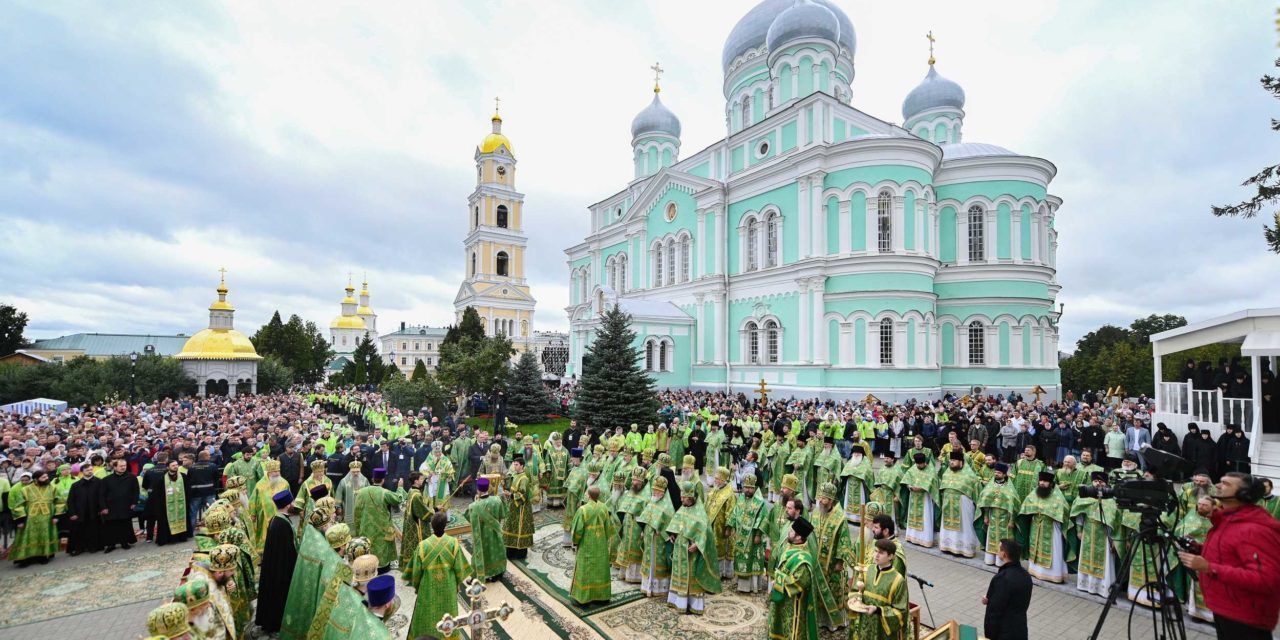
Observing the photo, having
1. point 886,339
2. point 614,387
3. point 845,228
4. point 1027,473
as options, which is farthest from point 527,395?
point 1027,473

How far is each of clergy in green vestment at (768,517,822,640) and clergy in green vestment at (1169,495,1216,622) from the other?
4366 mm

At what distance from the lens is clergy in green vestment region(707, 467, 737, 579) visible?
24.9 feet

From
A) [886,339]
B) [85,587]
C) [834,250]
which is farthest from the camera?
[834,250]

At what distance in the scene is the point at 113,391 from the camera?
2670cm

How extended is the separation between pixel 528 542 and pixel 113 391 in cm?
2938

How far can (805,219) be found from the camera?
25875mm

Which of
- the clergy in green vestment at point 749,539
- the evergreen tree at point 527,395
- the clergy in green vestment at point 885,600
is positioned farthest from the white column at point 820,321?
the clergy in green vestment at point 885,600

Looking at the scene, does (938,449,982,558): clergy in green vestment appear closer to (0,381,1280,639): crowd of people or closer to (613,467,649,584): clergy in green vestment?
(0,381,1280,639): crowd of people

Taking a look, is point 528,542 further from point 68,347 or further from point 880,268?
point 68,347

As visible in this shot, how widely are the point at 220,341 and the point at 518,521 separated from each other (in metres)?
34.5

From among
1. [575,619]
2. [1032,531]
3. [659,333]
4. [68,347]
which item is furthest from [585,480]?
[68,347]

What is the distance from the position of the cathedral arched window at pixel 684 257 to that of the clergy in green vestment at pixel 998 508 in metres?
25.3

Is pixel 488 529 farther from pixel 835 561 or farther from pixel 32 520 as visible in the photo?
pixel 32 520

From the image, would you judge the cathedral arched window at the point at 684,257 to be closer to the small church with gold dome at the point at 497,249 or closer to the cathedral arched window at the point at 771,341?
the cathedral arched window at the point at 771,341
